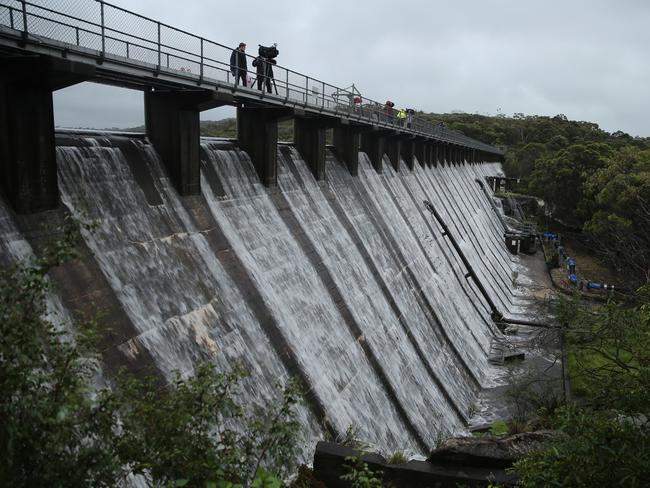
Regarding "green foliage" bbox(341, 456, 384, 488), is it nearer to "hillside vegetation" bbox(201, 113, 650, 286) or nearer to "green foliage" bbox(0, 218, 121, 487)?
"green foliage" bbox(0, 218, 121, 487)

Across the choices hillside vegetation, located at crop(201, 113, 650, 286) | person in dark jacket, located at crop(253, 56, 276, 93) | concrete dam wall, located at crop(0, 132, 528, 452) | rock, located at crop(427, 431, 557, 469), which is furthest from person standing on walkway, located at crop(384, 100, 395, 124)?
rock, located at crop(427, 431, 557, 469)

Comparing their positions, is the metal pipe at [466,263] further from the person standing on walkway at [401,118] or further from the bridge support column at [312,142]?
the bridge support column at [312,142]

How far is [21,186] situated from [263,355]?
20.9 ft

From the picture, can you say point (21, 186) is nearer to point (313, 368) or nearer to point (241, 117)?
point (313, 368)

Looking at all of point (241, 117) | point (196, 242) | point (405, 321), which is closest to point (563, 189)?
point (405, 321)

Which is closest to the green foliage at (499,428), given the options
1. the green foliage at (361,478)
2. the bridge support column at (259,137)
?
the green foliage at (361,478)

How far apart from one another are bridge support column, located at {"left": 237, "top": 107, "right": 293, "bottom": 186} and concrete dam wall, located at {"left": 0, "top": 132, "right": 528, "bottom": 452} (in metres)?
0.36

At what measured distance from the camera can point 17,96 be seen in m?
10.3

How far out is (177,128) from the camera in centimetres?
1493

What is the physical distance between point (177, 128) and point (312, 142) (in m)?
9.52

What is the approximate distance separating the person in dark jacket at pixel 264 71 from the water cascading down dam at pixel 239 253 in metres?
0.66

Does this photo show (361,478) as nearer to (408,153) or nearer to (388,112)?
(388,112)

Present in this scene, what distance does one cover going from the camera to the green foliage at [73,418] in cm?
477

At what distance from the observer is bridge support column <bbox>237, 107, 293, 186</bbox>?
1914 cm
